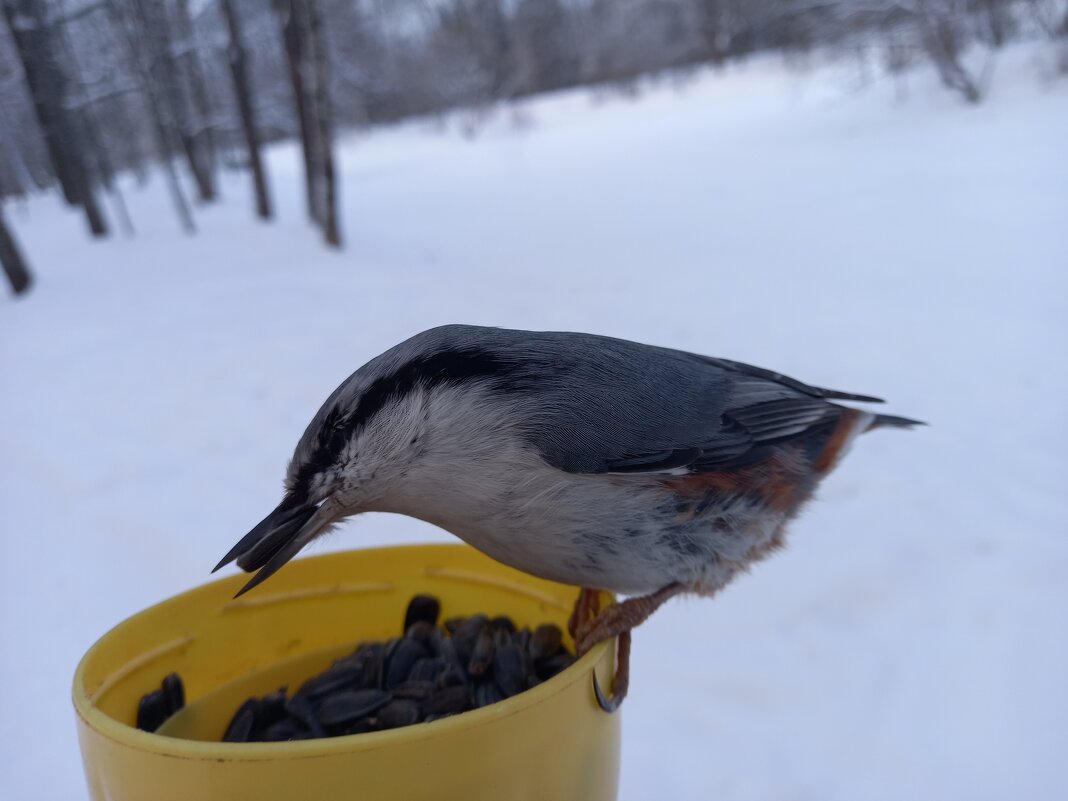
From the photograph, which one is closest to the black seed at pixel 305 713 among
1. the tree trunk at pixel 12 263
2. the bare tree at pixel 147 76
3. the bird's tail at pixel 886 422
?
the bird's tail at pixel 886 422

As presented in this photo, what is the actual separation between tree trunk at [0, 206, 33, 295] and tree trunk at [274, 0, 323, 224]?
272 cm

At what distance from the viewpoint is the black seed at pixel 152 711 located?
52.6 inches

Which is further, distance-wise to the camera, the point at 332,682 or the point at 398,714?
the point at 332,682

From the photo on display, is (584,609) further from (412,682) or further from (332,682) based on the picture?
(332,682)

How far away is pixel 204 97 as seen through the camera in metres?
11.6

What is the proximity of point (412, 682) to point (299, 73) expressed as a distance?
765 centimetres

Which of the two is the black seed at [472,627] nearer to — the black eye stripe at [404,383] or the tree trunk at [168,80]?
the black eye stripe at [404,383]

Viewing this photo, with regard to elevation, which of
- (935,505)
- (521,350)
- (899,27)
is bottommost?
(935,505)

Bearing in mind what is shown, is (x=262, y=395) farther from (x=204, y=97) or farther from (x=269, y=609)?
Answer: (x=204, y=97)

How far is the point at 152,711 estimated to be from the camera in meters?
1.35

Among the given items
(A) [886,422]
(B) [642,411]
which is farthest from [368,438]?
(A) [886,422]

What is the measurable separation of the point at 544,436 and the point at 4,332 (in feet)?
A: 19.7

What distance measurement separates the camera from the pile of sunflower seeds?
1393mm

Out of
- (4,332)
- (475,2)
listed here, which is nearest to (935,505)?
(4,332)
